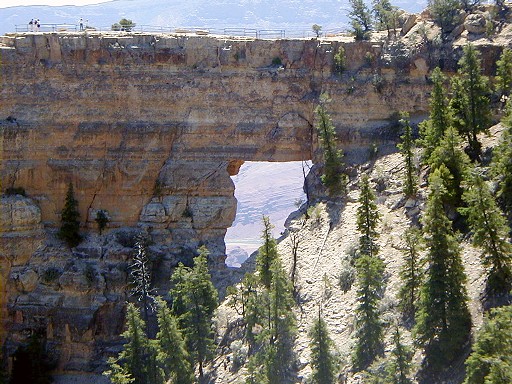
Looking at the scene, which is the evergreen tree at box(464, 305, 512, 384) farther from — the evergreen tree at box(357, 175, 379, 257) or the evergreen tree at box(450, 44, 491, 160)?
the evergreen tree at box(450, 44, 491, 160)

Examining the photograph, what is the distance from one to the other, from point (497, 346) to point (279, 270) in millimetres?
15516

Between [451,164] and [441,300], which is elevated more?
[451,164]

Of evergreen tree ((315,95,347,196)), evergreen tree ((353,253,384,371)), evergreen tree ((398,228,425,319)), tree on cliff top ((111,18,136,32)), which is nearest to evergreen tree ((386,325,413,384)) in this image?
evergreen tree ((353,253,384,371))

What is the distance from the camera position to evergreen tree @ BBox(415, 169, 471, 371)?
141 feet

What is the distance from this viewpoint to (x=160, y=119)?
6750 centimetres

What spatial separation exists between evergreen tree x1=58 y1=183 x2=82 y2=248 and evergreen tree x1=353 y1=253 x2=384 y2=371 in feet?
83.1

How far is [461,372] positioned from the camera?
41.9 m

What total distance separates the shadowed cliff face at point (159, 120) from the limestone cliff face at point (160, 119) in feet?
0.23

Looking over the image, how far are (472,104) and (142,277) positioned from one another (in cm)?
2273

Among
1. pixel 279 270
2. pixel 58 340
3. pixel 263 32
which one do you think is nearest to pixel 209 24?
pixel 263 32

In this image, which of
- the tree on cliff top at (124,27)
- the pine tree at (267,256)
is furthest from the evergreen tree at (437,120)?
the tree on cliff top at (124,27)

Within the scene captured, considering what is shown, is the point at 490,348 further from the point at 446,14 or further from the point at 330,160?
the point at 446,14

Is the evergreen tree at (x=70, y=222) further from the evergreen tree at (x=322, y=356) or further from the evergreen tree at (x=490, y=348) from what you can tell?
the evergreen tree at (x=490, y=348)

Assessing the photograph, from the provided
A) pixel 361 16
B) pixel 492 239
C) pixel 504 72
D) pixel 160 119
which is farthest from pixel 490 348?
pixel 361 16
